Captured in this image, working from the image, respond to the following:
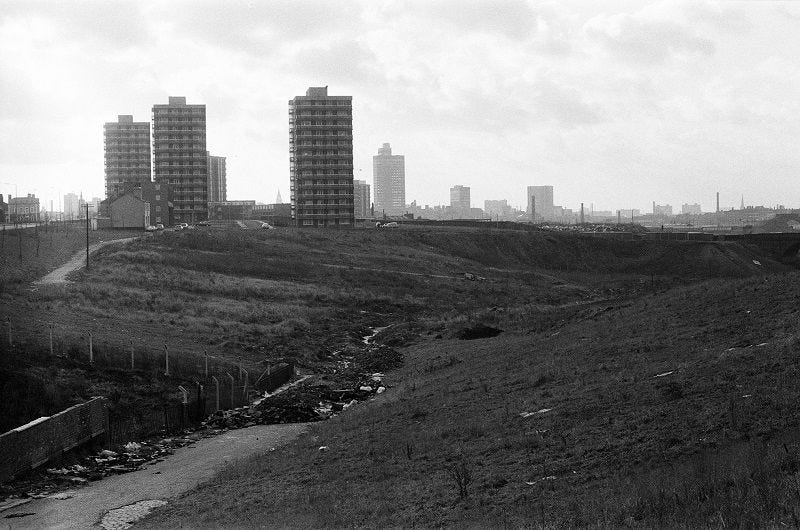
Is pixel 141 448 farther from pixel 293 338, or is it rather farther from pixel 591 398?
pixel 293 338

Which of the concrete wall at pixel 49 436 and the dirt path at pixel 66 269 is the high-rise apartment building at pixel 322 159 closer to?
the dirt path at pixel 66 269

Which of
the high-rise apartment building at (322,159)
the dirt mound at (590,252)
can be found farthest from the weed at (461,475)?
the high-rise apartment building at (322,159)

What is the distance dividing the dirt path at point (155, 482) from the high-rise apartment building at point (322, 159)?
14488 centimetres

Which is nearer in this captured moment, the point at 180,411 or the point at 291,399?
the point at 180,411

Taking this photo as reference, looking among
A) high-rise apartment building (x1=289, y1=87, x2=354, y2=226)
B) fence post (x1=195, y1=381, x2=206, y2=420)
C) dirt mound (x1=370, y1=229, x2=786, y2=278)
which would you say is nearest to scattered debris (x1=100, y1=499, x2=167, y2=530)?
fence post (x1=195, y1=381, x2=206, y2=420)

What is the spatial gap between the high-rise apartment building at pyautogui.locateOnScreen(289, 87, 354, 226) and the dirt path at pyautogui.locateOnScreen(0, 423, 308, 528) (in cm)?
14488

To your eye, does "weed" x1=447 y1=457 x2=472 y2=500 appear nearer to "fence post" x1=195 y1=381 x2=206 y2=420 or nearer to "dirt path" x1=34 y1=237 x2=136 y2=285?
"fence post" x1=195 y1=381 x2=206 y2=420

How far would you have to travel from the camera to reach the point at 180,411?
1315 inches

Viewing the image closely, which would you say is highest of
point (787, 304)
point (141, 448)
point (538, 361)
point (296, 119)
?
point (296, 119)

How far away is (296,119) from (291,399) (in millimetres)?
149955

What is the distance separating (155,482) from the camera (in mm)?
25188

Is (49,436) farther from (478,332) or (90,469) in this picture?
(478,332)

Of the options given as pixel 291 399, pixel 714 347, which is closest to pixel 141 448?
pixel 291 399

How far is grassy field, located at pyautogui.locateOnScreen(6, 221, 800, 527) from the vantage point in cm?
1572
